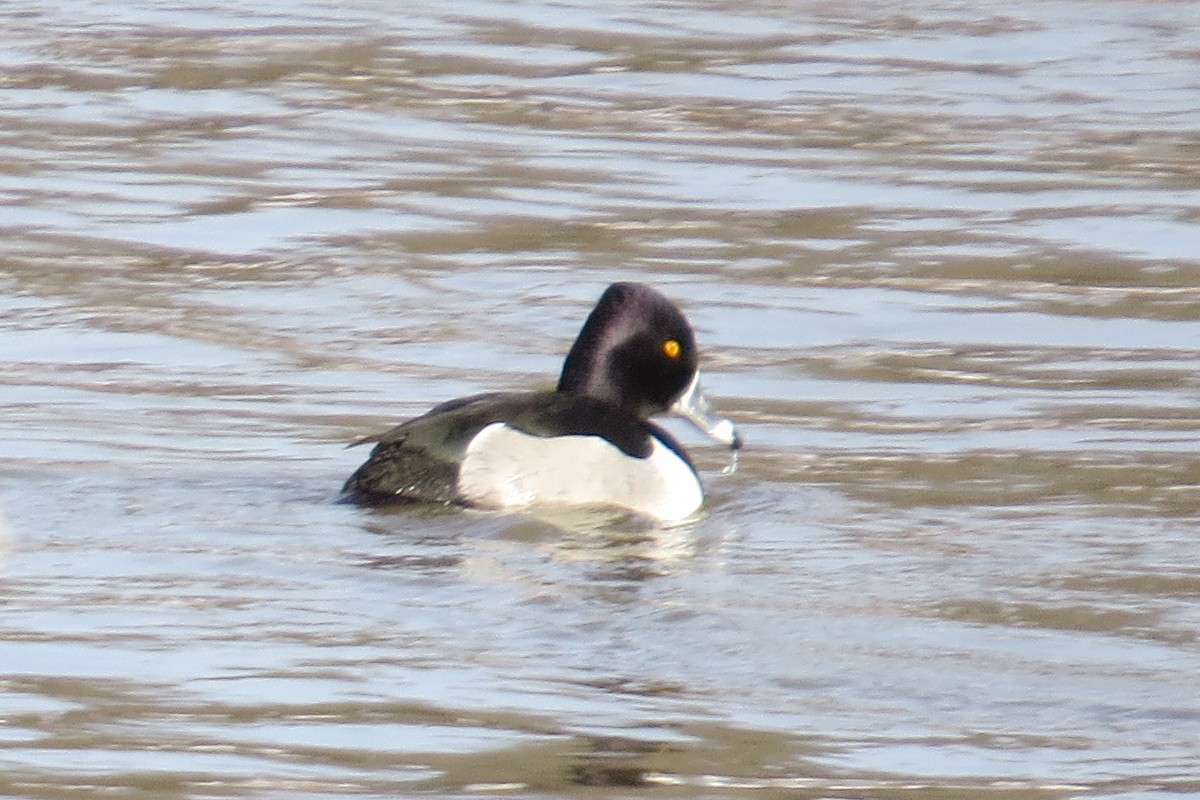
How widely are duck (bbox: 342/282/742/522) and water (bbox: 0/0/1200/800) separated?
0.46 feet

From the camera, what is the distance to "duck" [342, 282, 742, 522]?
30.4ft

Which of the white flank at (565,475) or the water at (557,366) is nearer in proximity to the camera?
the water at (557,366)

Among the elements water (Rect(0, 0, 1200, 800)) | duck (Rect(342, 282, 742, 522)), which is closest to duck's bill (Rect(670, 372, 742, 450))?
duck (Rect(342, 282, 742, 522))

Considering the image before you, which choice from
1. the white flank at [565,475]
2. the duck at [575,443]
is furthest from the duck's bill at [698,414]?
the white flank at [565,475]

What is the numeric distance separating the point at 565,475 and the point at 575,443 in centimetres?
12

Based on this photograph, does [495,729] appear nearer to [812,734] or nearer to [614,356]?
[812,734]

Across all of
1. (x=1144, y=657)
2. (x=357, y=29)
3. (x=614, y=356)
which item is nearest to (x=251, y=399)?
(x=614, y=356)

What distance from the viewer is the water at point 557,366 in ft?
22.0

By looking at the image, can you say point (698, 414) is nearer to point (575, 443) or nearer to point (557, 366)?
point (575, 443)

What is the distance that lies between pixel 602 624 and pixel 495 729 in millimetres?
1178

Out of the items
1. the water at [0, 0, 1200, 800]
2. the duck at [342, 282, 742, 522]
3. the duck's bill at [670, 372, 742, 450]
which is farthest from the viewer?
the duck's bill at [670, 372, 742, 450]

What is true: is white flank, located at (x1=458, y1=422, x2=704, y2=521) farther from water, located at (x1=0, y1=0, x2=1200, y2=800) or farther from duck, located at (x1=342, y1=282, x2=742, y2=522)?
water, located at (x1=0, y1=0, x2=1200, y2=800)

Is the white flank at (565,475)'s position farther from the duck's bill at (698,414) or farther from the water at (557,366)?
the duck's bill at (698,414)

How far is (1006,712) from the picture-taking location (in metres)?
6.92
